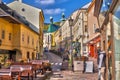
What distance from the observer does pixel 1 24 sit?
30.3 metres

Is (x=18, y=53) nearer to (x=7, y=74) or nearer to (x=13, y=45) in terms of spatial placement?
(x=13, y=45)

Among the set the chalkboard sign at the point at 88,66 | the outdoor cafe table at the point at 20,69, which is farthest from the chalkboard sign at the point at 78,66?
the outdoor cafe table at the point at 20,69

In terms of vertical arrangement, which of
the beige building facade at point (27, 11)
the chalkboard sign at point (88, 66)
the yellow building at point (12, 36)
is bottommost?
the chalkboard sign at point (88, 66)

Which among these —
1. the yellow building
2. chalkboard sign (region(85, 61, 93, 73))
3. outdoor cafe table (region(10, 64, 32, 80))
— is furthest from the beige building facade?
outdoor cafe table (region(10, 64, 32, 80))

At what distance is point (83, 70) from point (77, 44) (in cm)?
2381

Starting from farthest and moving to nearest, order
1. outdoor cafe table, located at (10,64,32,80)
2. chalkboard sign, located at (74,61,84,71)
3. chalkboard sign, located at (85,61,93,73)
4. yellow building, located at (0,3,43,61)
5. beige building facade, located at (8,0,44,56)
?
beige building facade, located at (8,0,44,56) → yellow building, located at (0,3,43,61) → chalkboard sign, located at (74,61,84,71) → chalkboard sign, located at (85,61,93,73) → outdoor cafe table, located at (10,64,32,80)

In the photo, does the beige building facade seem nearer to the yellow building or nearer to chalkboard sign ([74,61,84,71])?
the yellow building

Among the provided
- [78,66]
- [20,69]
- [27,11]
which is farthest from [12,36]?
[20,69]

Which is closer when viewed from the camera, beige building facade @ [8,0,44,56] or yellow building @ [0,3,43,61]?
yellow building @ [0,3,43,61]

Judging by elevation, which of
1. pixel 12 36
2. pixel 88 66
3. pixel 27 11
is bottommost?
pixel 88 66

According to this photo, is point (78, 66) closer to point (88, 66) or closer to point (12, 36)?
point (88, 66)

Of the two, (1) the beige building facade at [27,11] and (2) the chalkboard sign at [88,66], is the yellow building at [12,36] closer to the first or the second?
(2) the chalkboard sign at [88,66]

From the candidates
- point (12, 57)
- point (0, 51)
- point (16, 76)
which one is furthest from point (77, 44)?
point (16, 76)

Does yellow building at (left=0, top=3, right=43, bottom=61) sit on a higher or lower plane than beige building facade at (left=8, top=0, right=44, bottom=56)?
lower
